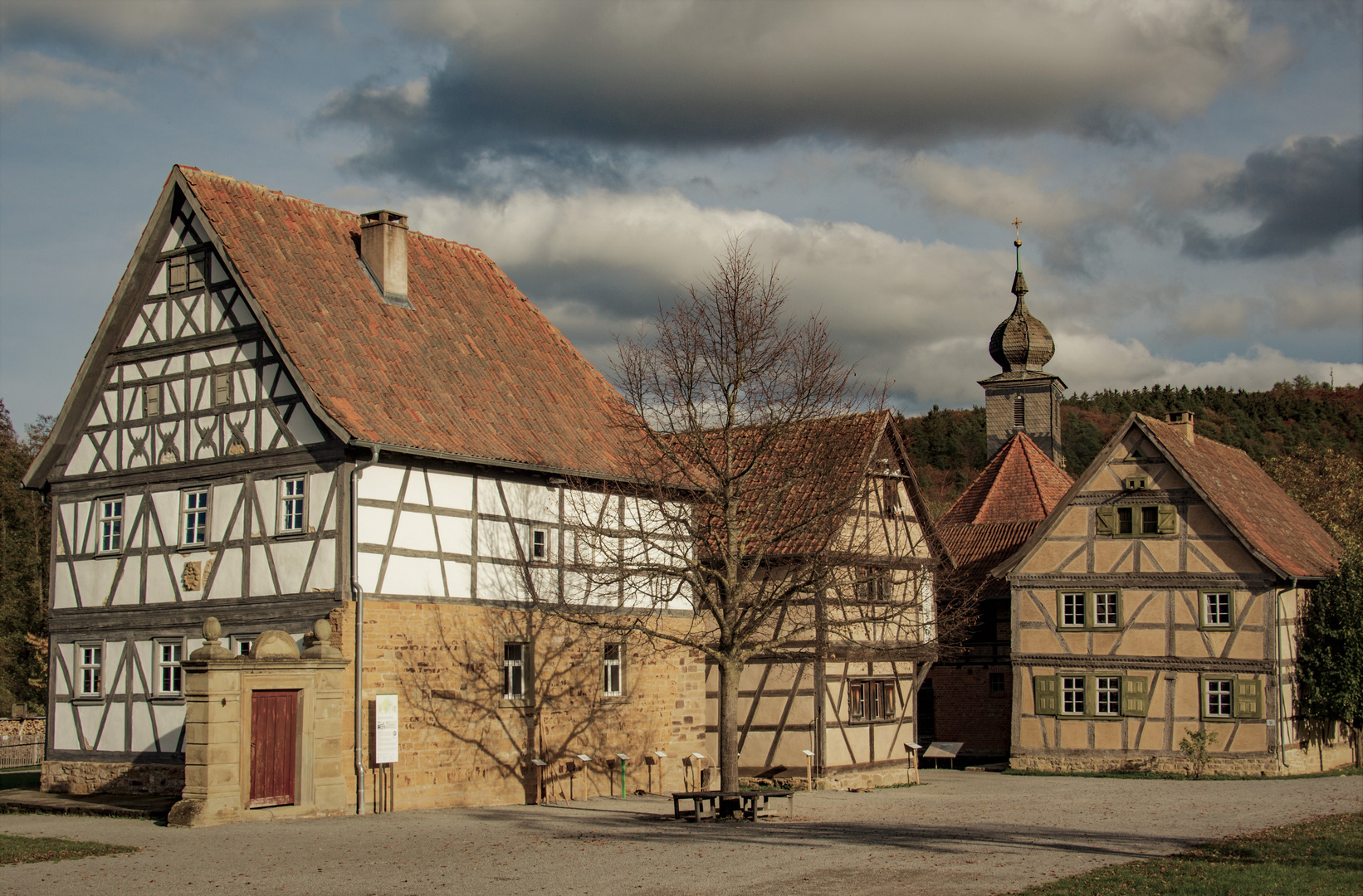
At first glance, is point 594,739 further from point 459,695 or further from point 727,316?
point 727,316

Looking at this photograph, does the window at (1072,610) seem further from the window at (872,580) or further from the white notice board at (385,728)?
the white notice board at (385,728)

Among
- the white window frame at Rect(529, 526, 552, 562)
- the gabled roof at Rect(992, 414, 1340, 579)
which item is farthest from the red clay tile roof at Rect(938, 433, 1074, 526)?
the white window frame at Rect(529, 526, 552, 562)

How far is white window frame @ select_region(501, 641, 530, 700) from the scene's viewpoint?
23.6 meters

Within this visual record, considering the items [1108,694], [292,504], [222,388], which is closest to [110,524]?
[222,388]

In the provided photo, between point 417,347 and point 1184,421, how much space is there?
2101 cm

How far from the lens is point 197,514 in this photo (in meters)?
23.2

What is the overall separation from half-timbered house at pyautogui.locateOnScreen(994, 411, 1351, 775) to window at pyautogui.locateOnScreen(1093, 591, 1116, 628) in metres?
0.04

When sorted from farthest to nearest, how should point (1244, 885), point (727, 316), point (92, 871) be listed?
point (727, 316), point (92, 871), point (1244, 885)

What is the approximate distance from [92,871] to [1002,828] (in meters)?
11.4

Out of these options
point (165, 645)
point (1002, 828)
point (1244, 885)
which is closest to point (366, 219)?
point (165, 645)

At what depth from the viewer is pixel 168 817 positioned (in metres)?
19.0

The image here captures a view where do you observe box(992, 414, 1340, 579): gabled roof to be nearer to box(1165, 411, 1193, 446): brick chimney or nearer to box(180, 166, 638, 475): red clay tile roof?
box(1165, 411, 1193, 446): brick chimney

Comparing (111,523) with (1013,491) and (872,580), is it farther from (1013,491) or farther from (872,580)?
(1013,491)

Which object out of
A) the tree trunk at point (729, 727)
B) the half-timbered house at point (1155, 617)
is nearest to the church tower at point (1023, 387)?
the half-timbered house at point (1155, 617)
